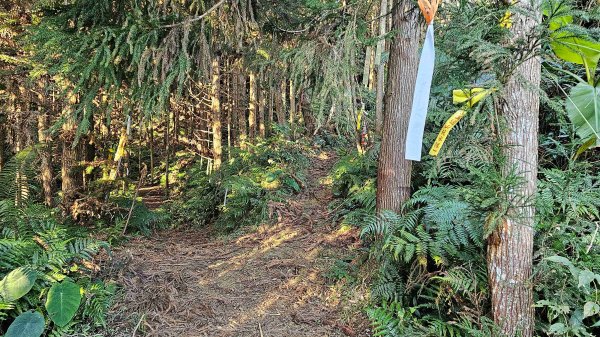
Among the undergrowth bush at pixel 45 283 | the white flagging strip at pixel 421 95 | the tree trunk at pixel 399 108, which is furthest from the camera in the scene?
the tree trunk at pixel 399 108

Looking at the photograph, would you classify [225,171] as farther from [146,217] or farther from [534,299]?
[534,299]

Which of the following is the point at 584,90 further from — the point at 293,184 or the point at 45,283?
the point at 293,184

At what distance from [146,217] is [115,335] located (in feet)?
10.7

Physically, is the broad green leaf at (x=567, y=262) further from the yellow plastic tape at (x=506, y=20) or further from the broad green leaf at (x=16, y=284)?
the broad green leaf at (x=16, y=284)

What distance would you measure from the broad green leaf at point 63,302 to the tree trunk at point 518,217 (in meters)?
2.97

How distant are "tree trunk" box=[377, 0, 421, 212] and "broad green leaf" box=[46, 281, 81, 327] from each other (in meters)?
2.72

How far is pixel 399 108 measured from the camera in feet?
11.1

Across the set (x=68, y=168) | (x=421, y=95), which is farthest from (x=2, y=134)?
(x=421, y=95)

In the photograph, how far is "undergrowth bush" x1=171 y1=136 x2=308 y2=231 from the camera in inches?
231

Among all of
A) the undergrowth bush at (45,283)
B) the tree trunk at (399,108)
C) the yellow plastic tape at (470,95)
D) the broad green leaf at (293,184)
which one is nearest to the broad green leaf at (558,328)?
the yellow plastic tape at (470,95)

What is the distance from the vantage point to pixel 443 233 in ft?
9.21

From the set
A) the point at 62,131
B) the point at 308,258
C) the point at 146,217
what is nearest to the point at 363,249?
the point at 308,258

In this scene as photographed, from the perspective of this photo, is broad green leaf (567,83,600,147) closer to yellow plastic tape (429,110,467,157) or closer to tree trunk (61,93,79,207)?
yellow plastic tape (429,110,467,157)

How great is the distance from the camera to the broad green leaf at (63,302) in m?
2.58
